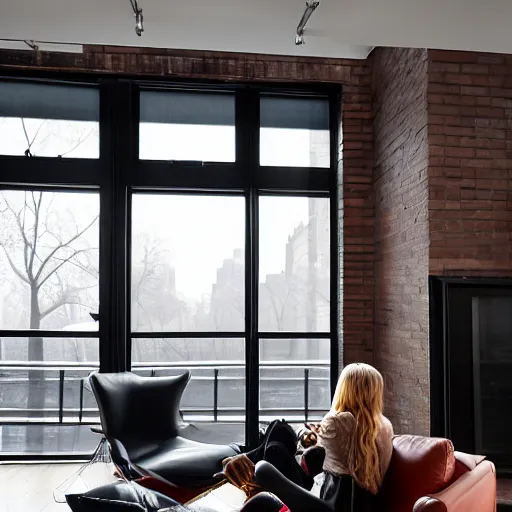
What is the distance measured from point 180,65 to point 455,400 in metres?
3.39

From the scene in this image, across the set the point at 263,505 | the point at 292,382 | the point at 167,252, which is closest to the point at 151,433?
the point at 292,382

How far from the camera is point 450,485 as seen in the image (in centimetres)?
244

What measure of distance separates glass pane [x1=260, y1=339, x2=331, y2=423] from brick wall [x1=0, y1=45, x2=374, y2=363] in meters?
0.31

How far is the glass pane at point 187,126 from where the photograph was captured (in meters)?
5.14

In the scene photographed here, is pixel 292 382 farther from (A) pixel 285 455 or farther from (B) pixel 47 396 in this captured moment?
(A) pixel 285 455

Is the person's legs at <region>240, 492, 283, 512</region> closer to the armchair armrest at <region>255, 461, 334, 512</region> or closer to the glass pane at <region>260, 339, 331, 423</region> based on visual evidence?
the armchair armrest at <region>255, 461, 334, 512</region>

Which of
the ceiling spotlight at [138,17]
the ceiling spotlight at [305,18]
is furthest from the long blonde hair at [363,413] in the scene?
the ceiling spotlight at [138,17]

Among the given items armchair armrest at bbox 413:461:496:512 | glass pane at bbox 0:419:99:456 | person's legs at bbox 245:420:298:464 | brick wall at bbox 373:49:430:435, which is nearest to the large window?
glass pane at bbox 0:419:99:456

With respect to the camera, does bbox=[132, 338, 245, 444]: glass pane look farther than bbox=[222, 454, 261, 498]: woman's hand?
Yes

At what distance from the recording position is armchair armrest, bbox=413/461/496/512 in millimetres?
2191

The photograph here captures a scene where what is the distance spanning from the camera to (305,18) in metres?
3.07

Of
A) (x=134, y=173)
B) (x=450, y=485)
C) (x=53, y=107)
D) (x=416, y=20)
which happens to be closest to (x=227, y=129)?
(x=134, y=173)

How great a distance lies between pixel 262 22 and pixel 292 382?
10.0 ft

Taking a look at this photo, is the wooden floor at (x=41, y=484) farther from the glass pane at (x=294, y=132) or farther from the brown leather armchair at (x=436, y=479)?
the glass pane at (x=294, y=132)
